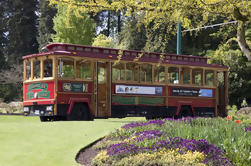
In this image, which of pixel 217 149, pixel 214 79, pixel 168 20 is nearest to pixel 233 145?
pixel 217 149

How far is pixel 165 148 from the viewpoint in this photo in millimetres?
7301

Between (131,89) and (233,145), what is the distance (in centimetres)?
964

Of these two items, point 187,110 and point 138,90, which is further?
point 187,110

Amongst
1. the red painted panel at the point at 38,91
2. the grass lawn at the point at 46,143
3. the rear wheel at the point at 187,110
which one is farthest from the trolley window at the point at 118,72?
the rear wheel at the point at 187,110

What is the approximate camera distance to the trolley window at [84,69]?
611 inches

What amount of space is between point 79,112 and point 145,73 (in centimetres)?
346

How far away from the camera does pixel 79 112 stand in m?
15.5

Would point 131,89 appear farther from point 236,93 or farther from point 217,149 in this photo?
point 236,93

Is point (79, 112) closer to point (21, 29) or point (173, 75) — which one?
point (173, 75)

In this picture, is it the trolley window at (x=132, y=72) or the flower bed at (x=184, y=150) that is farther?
the trolley window at (x=132, y=72)

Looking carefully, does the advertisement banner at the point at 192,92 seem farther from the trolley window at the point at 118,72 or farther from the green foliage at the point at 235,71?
the green foliage at the point at 235,71

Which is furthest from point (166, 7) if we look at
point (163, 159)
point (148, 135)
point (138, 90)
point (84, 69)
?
point (138, 90)

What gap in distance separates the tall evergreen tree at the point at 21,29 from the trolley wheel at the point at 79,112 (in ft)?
105

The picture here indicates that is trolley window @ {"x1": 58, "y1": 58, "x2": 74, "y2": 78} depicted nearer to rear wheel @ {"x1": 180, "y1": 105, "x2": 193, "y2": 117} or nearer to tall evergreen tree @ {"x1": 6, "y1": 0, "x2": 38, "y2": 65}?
rear wheel @ {"x1": 180, "y1": 105, "x2": 193, "y2": 117}
